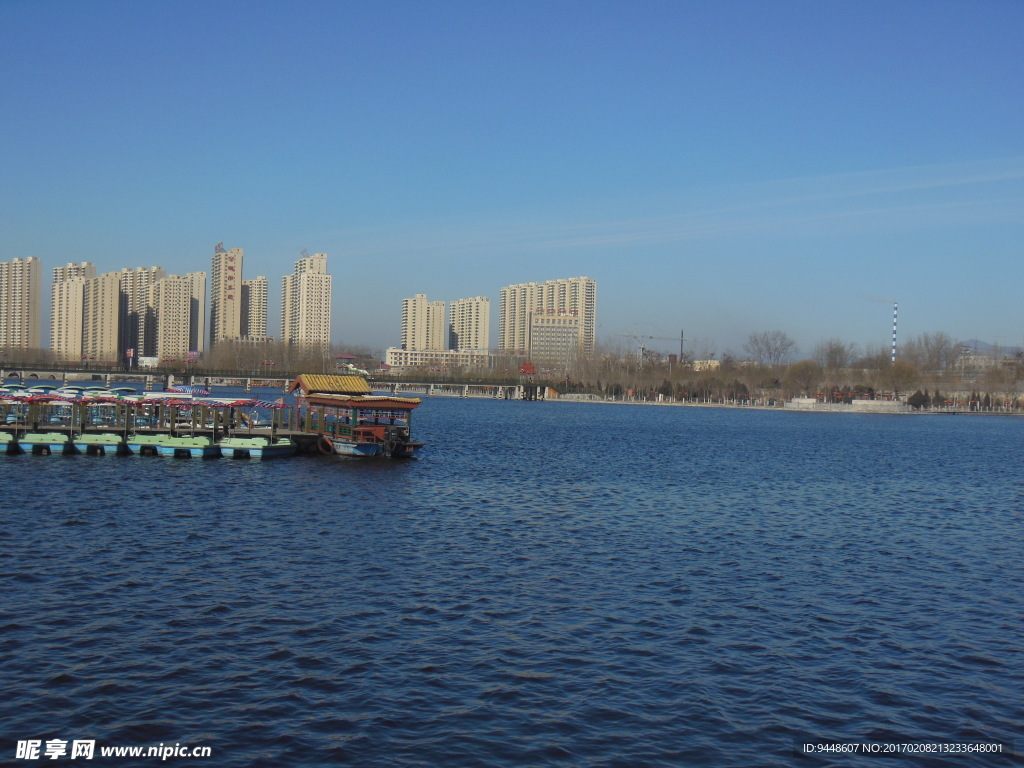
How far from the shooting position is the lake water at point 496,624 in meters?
12.4

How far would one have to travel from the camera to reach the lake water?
12.4 meters

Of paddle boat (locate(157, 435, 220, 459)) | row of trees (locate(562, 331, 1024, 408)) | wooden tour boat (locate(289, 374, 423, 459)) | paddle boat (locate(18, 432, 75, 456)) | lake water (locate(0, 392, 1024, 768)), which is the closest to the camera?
lake water (locate(0, 392, 1024, 768))

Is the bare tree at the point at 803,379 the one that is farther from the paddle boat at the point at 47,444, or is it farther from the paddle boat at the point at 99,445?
the paddle boat at the point at 47,444

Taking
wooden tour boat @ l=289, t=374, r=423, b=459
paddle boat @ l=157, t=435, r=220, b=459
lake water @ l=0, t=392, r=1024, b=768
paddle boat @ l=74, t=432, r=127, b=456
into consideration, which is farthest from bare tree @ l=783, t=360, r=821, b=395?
paddle boat @ l=74, t=432, r=127, b=456

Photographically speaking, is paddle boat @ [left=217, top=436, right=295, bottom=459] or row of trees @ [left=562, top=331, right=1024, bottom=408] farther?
row of trees @ [left=562, top=331, right=1024, bottom=408]

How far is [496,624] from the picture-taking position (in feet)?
56.6

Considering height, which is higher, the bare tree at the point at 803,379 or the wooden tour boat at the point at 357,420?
the bare tree at the point at 803,379

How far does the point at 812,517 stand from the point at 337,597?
759 inches

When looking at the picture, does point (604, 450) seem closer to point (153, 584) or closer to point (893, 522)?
point (893, 522)

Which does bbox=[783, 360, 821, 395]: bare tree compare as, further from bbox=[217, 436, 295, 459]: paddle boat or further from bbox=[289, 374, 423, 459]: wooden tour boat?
bbox=[217, 436, 295, 459]: paddle boat

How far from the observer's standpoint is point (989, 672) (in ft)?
50.6

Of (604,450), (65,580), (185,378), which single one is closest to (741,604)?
(65,580)

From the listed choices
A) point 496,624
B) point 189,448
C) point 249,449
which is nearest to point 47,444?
point 189,448

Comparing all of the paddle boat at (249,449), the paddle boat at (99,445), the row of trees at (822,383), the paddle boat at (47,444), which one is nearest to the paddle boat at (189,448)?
the paddle boat at (249,449)
